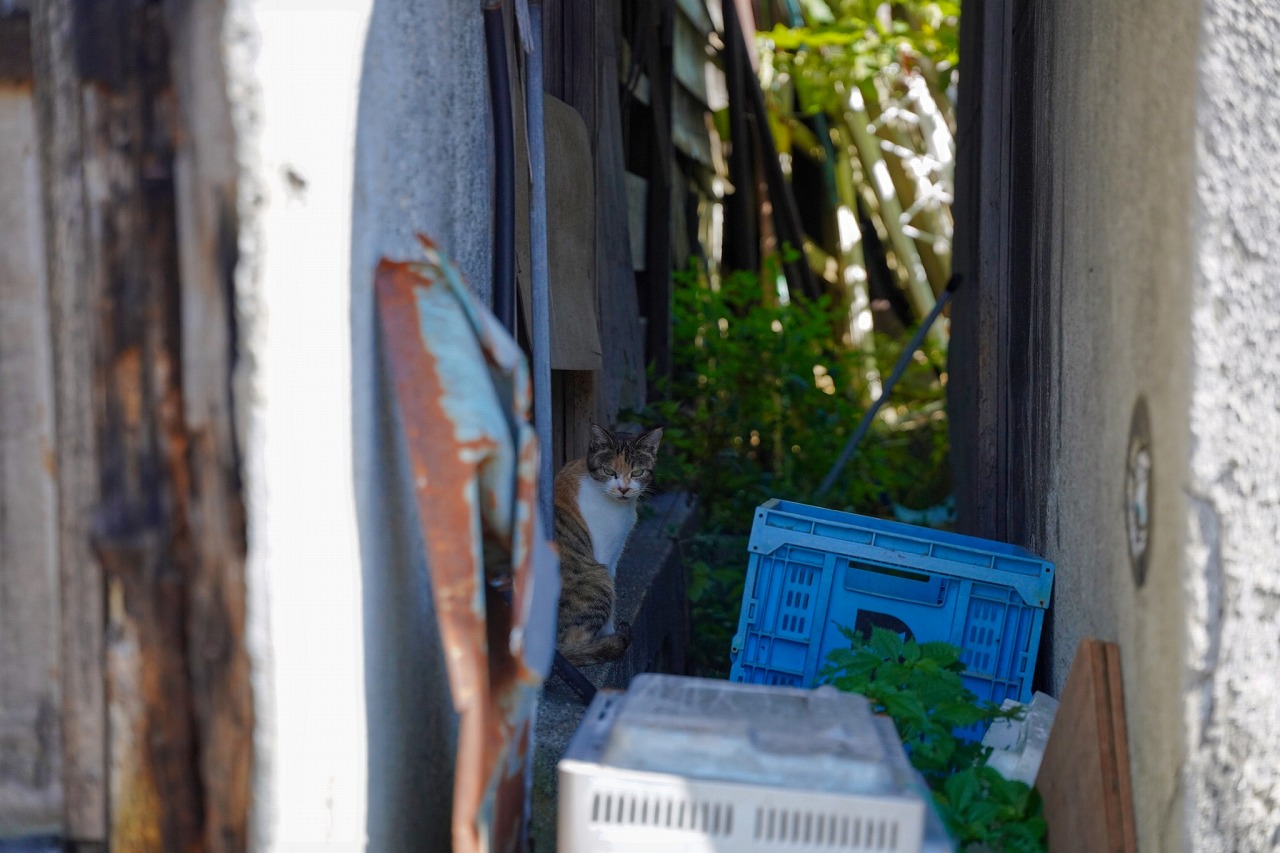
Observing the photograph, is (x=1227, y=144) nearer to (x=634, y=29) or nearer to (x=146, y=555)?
(x=146, y=555)

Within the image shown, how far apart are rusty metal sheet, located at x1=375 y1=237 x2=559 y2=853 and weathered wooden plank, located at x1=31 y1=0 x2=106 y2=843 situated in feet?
1.23

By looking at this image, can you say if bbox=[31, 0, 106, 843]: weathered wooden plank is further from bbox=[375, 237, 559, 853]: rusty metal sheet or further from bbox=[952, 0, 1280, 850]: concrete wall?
bbox=[952, 0, 1280, 850]: concrete wall

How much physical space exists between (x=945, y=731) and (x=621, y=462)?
1.75m

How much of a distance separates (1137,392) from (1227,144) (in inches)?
18.7

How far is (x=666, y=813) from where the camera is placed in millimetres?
1376

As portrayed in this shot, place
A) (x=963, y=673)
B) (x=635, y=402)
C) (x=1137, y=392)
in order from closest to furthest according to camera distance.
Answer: (x=1137, y=392), (x=963, y=673), (x=635, y=402)

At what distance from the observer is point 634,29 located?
17.7ft

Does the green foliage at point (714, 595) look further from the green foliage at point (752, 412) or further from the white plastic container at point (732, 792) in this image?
the white plastic container at point (732, 792)

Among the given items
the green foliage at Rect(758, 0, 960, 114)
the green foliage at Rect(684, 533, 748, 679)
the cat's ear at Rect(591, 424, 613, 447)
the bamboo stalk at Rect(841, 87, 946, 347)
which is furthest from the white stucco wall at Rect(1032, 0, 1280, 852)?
the bamboo stalk at Rect(841, 87, 946, 347)

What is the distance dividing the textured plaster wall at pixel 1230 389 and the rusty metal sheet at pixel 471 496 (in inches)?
34.6

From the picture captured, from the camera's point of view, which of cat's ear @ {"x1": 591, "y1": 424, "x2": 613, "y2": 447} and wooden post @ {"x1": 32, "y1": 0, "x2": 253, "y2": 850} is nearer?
wooden post @ {"x1": 32, "y1": 0, "x2": 253, "y2": 850}

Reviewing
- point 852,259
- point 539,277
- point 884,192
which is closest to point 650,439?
point 539,277

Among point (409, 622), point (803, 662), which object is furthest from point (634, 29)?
point (409, 622)

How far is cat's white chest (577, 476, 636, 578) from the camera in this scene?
3.42 metres
